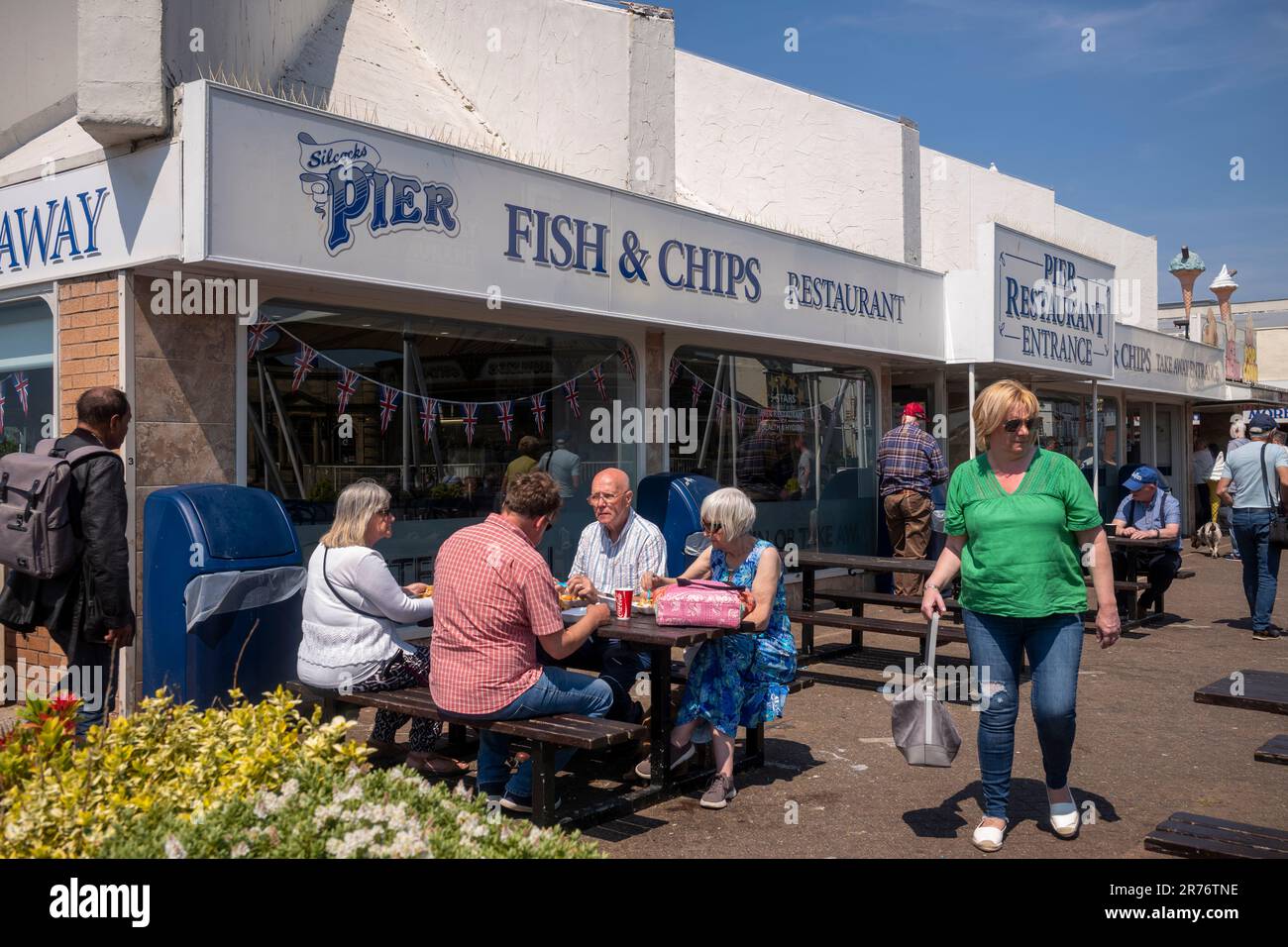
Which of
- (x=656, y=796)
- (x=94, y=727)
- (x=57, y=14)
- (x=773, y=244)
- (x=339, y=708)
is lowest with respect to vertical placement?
(x=656, y=796)

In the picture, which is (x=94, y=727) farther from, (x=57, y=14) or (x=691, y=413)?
(x=691, y=413)

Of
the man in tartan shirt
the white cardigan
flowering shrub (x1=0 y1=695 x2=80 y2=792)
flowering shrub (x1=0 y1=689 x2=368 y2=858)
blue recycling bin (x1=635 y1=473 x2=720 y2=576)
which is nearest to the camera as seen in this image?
flowering shrub (x1=0 y1=689 x2=368 y2=858)

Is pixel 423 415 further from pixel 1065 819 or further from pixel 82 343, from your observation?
pixel 1065 819

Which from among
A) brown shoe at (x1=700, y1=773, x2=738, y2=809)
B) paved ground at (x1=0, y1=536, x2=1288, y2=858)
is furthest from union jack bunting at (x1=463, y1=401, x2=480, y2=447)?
brown shoe at (x1=700, y1=773, x2=738, y2=809)

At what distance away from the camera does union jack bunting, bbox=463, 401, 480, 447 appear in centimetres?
717

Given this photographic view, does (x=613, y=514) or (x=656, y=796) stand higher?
(x=613, y=514)

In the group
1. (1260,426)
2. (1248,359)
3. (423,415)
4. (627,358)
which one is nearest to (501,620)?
(423,415)

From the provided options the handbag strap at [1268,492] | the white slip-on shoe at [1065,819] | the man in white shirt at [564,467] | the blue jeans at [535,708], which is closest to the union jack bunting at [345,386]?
the man in white shirt at [564,467]

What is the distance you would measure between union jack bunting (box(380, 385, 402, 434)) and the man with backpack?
230 cm

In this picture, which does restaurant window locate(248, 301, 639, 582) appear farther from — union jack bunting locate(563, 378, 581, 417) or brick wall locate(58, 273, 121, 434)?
brick wall locate(58, 273, 121, 434)
